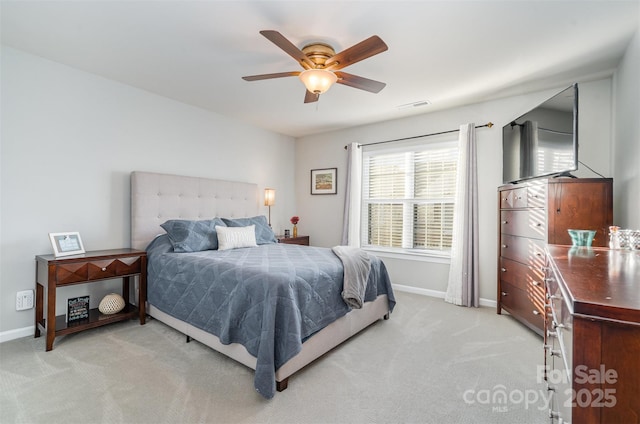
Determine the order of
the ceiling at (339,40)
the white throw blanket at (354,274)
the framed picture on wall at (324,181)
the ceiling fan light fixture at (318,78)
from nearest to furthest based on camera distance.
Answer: the ceiling at (339,40) < the ceiling fan light fixture at (318,78) < the white throw blanket at (354,274) < the framed picture on wall at (324,181)

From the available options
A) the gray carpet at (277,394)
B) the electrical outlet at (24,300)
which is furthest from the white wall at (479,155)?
the electrical outlet at (24,300)

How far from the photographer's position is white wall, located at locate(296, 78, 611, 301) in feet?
9.58

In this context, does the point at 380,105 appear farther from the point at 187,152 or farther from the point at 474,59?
the point at 187,152

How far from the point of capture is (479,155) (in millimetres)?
3631

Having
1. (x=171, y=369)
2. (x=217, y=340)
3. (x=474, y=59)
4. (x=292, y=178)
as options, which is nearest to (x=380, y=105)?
(x=474, y=59)

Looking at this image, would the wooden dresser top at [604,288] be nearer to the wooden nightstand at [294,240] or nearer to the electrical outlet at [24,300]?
the wooden nightstand at [294,240]

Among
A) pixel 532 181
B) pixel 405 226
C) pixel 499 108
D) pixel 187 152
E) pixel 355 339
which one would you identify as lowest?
pixel 355 339

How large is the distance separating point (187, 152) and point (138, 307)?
6.46ft

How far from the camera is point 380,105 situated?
3709mm

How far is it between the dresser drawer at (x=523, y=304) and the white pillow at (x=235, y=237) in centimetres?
291

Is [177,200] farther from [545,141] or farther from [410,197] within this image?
[545,141]

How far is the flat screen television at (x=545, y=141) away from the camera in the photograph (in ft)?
7.85

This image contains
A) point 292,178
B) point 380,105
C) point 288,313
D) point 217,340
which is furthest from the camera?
point 292,178

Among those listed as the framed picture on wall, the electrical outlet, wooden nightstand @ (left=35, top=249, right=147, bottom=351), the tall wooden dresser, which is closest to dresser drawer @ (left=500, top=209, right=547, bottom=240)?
the tall wooden dresser
